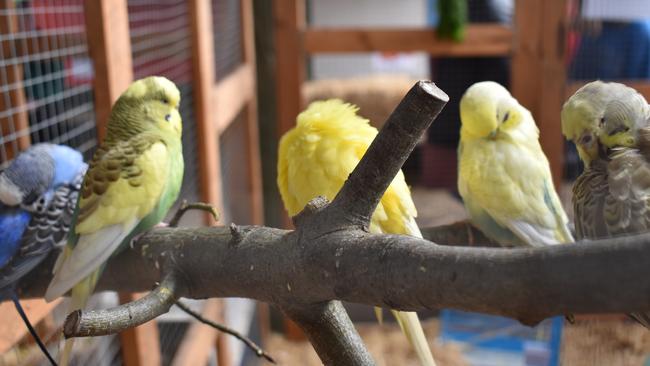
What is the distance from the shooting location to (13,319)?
2.37ft

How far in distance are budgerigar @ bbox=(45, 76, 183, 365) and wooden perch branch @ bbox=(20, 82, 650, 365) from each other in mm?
29

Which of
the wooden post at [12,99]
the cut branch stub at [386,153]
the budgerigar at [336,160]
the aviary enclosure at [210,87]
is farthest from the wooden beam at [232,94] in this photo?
the cut branch stub at [386,153]

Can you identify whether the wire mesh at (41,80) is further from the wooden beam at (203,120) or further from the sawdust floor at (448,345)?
the sawdust floor at (448,345)

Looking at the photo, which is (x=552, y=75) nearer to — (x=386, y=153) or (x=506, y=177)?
(x=506, y=177)

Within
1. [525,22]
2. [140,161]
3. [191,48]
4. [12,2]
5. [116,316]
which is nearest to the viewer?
[116,316]

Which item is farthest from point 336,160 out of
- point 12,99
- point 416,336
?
point 12,99

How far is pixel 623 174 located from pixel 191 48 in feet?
3.09

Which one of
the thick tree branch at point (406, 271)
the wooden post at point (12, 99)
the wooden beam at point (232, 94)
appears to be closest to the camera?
the thick tree branch at point (406, 271)

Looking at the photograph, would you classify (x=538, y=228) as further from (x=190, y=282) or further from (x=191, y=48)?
(x=191, y=48)

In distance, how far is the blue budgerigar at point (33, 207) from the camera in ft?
2.17

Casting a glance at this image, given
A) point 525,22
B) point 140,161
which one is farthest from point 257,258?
point 525,22

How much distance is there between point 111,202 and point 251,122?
1.24 metres

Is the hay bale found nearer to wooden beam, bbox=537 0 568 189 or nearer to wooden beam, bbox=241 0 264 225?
wooden beam, bbox=241 0 264 225

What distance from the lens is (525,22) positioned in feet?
5.38
